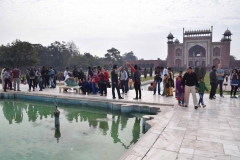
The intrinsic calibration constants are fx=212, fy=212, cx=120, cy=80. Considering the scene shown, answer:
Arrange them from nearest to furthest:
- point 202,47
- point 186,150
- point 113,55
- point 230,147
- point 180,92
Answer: point 186,150 < point 230,147 < point 180,92 < point 202,47 < point 113,55

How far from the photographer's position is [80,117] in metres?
7.04

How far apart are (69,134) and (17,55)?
26669 mm

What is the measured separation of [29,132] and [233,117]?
529 centimetres

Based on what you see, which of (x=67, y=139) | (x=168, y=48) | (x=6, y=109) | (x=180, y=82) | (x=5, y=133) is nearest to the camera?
(x=67, y=139)

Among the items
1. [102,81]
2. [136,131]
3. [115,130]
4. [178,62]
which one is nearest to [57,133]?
[115,130]

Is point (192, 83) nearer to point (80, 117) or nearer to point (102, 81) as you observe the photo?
point (80, 117)

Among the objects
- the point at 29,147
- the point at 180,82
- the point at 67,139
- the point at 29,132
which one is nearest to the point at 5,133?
the point at 29,132

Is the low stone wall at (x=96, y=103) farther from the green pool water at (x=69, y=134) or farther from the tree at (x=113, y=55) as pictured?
the tree at (x=113, y=55)

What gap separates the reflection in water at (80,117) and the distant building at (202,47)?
47329mm

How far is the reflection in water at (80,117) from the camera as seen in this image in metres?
5.50

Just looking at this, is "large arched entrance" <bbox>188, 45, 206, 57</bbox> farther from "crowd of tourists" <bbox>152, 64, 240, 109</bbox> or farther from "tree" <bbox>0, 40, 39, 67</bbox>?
"crowd of tourists" <bbox>152, 64, 240, 109</bbox>

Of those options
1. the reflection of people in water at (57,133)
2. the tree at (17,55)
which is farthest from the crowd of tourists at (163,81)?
the tree at (17,55)

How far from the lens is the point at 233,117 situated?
17.9 ft

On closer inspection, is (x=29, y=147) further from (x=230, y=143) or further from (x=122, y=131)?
(x=230, y=143)
